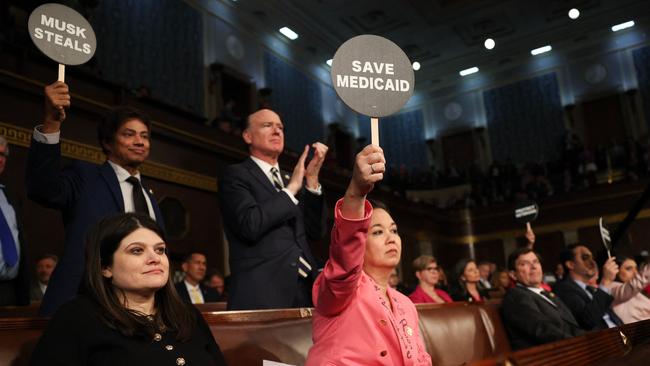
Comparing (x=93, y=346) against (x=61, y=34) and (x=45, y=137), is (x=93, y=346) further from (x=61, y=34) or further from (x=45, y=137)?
(x=61, y=34)

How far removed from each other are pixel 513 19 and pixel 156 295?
13.1m

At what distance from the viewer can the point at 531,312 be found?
3.09m

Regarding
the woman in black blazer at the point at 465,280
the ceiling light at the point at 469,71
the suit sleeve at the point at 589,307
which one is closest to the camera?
the suit sleeve at the point at 589,307

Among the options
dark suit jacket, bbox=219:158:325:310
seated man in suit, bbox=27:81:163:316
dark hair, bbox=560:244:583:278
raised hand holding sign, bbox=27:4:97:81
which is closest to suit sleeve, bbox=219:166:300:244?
dark suit jacket, bbox=219:158:325:310

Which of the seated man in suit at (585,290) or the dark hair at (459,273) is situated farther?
the dark hair at (459,273)

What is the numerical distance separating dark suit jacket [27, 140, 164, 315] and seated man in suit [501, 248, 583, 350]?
7.07 feet

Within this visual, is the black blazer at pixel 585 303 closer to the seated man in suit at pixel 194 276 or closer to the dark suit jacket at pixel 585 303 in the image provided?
the dark suit jacket at pixel 585 303

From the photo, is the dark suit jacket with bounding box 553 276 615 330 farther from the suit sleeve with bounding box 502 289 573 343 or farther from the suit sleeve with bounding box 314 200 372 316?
the suit sleeve with bounding box 314 200 372 316

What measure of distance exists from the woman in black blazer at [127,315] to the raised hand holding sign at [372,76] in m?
0.72

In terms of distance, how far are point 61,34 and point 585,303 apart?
328 cm

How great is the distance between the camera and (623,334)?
1.67 m

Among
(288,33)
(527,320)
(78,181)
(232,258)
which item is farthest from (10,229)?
(288,33)

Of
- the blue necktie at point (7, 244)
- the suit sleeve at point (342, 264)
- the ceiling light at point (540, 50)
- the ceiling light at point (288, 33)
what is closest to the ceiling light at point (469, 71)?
the ceiling light at point (540, 50)

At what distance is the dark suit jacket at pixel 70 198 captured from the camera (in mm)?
1741
